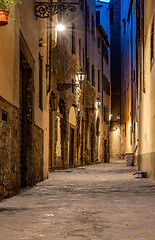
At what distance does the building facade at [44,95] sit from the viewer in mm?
6352

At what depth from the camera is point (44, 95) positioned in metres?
11.4

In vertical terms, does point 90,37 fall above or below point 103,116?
above

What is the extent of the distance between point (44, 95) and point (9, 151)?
527 centimetres

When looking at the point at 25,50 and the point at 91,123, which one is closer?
the point at 25,50

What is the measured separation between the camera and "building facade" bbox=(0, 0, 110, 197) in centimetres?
635

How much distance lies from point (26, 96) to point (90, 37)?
19.1 metres

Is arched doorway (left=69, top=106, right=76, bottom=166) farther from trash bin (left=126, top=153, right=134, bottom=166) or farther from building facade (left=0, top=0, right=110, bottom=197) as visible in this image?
trash bin (left=126, top=153, right=134, bottom=166)

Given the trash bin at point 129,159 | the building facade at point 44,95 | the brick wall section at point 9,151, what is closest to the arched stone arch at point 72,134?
the building facade at point 44,95

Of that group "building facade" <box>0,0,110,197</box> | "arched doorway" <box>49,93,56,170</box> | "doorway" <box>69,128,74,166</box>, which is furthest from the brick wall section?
"doorway" <box>69,128,74,166</box>

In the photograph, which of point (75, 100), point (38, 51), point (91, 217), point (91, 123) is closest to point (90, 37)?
point (91, 123)

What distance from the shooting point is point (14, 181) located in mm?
6758

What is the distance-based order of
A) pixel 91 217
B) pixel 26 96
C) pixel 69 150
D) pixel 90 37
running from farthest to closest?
pixel 90 37 → pixel 69 150 → pixel 26 96 → pixel 91 217

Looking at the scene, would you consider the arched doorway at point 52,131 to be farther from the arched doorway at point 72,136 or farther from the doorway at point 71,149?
the doorway at point 71,149

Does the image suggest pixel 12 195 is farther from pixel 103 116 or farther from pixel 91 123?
pixel 103 116
